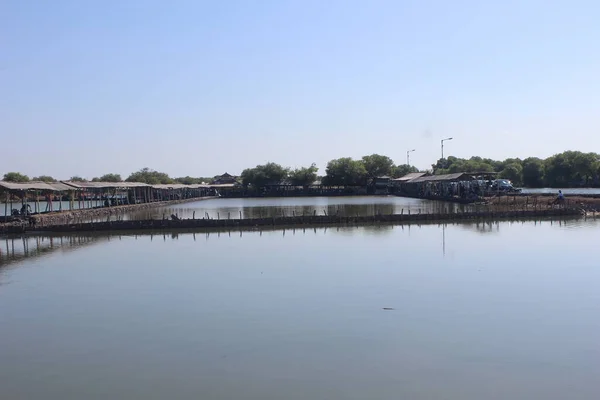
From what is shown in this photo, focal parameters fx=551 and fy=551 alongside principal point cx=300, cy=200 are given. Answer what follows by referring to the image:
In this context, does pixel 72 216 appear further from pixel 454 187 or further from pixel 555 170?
pixel 555 170

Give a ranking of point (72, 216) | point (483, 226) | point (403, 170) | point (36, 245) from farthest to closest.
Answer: point (403, 170) → point (72, 216) → point (483, 226) → point (36, 245)

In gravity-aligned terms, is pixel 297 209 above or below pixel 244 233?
above

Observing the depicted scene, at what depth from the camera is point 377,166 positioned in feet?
261

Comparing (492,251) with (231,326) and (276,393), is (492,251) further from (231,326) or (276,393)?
(276,393)

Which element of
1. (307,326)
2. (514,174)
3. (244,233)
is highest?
(514,174)

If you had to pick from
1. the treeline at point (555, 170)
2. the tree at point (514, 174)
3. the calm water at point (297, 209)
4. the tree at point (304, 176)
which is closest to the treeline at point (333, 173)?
the tree at point (304, 176)

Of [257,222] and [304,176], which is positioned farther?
[304,176]

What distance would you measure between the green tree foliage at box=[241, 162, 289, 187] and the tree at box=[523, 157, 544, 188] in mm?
34221

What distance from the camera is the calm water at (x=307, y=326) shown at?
307 inches

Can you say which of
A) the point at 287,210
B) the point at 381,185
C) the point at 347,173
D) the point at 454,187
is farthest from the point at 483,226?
the point at 347,173

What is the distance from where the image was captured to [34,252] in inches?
837

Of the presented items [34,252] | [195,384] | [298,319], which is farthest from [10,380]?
[34,252]

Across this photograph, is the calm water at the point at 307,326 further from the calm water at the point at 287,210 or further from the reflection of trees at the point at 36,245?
the calm water at the point at 287,210

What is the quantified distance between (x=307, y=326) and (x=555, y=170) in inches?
2747
